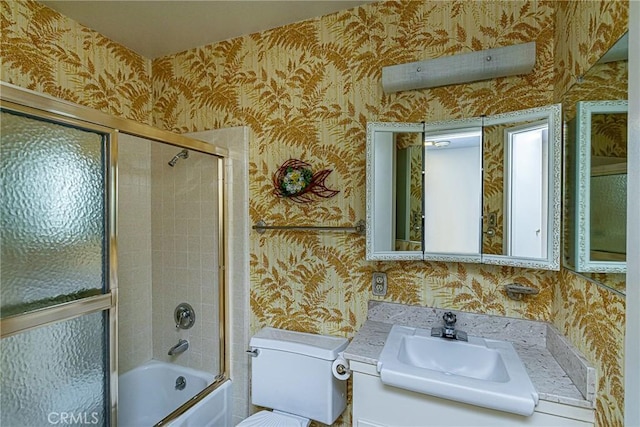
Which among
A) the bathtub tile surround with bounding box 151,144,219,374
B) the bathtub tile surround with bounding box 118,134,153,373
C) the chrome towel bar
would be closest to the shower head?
the bathtub tile surround with bounding box 151,144,219,374

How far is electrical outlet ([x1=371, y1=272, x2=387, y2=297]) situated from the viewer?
1611 mm

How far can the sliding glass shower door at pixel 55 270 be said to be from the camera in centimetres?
104

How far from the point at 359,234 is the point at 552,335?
36.5 inches

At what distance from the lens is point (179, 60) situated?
2.12 meters

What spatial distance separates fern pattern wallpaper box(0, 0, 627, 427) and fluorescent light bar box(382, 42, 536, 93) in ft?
0.21

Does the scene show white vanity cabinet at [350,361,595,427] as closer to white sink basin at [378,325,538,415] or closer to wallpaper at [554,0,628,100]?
white sink basin at [378,325,538,415]

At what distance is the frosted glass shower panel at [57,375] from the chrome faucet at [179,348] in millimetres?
764

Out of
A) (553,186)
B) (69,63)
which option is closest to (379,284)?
(553,186)

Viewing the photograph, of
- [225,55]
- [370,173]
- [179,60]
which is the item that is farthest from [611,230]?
[179,60]

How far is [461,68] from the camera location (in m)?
1.41

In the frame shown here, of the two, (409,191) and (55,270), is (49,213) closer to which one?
(55,270)

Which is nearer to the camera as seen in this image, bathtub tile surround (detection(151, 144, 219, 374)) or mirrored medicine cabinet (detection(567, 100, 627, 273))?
mirrored medicine cabinet (detection(567, 100, 627, 273))

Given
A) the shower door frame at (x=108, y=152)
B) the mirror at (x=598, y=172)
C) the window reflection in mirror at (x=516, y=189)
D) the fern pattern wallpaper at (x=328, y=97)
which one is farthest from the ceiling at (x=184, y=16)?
the mirror at (x=598, y=172)
